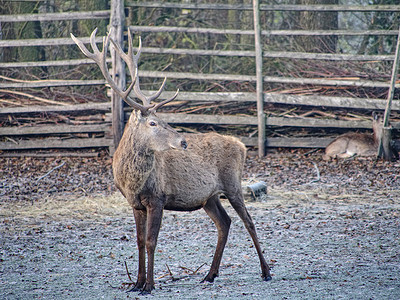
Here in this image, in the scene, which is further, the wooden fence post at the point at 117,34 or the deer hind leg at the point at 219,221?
the wooden fence post at the point at 117,34

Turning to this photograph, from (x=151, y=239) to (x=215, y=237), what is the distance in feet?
5.63

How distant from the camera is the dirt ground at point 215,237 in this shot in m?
4.58

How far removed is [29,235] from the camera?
6.33 meters

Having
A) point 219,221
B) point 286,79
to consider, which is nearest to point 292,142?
point 286,79

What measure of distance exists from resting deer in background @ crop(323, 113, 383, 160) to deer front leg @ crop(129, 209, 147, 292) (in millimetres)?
5612

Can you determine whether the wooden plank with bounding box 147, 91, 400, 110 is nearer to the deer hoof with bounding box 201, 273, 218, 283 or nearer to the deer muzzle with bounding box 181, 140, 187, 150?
the deer muzzle with bounding box 181, 140, 187, 150

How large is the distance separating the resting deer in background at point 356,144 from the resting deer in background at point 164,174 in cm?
490

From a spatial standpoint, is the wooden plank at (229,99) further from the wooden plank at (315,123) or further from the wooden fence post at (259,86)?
the wooden plank at (315,123)

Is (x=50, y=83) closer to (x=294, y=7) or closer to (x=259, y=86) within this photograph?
(x=259, y=86)

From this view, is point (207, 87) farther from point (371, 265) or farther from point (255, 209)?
point (371, 265)

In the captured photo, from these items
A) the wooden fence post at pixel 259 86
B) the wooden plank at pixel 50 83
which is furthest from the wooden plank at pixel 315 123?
the wooden plank at pixel 50 83

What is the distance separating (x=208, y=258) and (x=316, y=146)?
18.2 feet

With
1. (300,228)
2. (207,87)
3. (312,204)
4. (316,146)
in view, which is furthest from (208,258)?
(207,87)

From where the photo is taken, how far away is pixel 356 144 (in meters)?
9.97
